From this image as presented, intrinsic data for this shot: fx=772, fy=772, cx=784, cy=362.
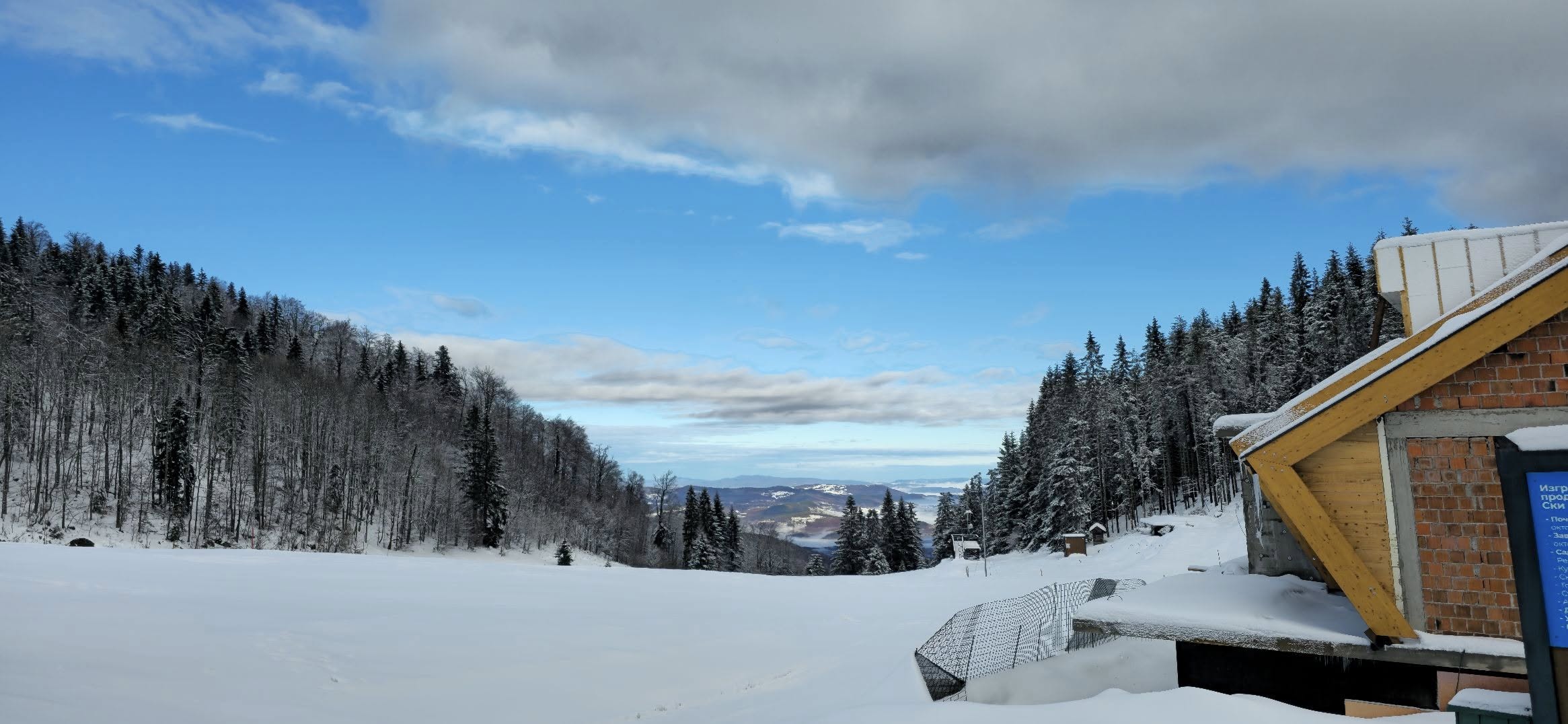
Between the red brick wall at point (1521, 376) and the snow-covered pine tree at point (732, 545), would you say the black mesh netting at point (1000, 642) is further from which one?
the snow-covered pine tree at point (732, 545)

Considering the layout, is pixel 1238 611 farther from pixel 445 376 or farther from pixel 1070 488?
pixel 445 376

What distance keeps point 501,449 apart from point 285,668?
71719 millimetres

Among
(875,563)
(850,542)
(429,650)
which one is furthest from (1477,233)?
(850,542)

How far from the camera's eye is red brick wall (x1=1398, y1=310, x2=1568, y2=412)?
6160 millimetres

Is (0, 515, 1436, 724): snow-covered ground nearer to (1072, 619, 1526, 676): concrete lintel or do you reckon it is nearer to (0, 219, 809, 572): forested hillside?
(1072, 619, 1526, 676): concrete lintel

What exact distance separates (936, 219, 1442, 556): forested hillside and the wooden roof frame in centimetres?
4983

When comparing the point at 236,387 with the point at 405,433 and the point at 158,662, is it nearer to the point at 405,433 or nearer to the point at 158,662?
the point at 405,433

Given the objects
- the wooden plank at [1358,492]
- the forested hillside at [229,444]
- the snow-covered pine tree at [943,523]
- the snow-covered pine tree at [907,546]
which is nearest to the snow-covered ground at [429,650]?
the wooden plank at [1358,492]

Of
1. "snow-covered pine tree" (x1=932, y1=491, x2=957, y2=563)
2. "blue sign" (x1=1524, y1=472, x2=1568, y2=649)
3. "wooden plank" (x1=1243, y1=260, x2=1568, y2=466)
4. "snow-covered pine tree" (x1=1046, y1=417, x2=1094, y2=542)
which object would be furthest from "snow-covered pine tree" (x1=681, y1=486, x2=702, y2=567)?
"blue sign" (x1=1524, y1=472, x2=1568, y2=649)

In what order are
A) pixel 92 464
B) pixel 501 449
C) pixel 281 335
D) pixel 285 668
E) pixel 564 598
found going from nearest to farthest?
pixel 285 668
pixel 564 598
pixel 92 464
pixel 501 449
pixel 281 335

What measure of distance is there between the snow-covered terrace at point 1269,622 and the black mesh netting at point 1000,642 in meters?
0.59

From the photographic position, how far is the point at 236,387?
62.7 metres

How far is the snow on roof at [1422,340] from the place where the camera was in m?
6.16

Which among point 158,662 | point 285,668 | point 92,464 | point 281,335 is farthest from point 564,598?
point 281,335
